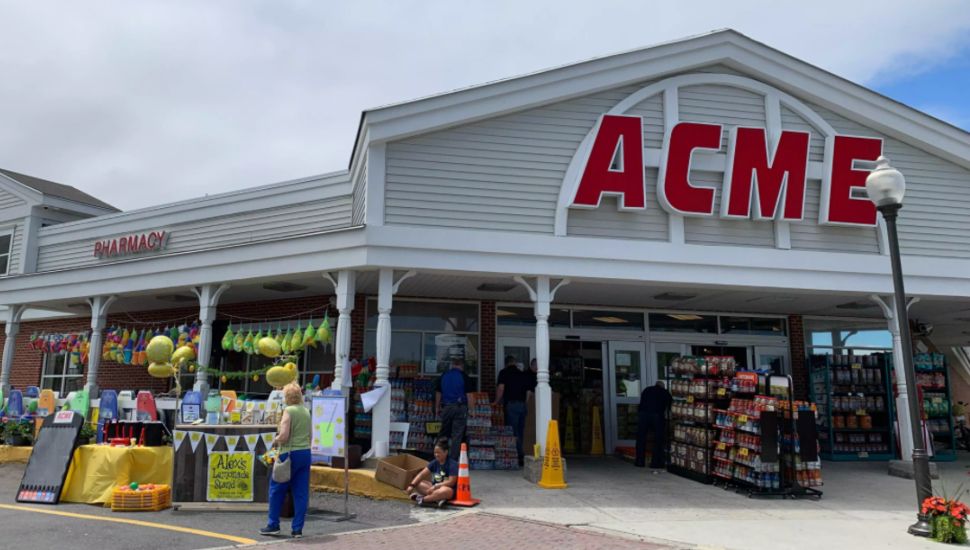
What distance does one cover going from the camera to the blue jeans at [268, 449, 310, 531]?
745 cm

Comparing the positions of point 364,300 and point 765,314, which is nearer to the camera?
point 364,300

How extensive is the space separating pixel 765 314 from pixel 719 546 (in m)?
10.4

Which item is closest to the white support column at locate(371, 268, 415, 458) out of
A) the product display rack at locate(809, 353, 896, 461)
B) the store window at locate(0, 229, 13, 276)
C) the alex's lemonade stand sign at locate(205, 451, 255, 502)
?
the alex's lemonade stand sign at locate(205, 451, 255, 502)

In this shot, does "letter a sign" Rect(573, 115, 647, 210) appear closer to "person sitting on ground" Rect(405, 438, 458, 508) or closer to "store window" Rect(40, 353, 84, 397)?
"person sitting on ground" Rect(405, 438, 458, 508)

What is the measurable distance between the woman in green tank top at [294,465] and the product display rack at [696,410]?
6.88 meters

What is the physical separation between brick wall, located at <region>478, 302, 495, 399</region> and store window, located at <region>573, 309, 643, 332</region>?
1965 mm

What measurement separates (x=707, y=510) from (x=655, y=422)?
147 inches

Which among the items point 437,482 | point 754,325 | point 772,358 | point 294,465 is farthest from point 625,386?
point 294,465

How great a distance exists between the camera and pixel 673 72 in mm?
12266

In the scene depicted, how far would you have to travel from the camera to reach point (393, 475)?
30.7ft

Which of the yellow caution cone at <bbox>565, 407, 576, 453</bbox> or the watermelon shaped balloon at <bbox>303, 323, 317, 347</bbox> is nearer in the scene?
the watermelon shaped balloon at <bbox>303, 323, 317, 347</bbox>

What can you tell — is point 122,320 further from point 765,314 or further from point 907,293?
point 907,293

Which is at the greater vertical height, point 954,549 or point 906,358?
point 906,358

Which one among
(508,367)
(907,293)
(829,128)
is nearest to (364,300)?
(508,367)
